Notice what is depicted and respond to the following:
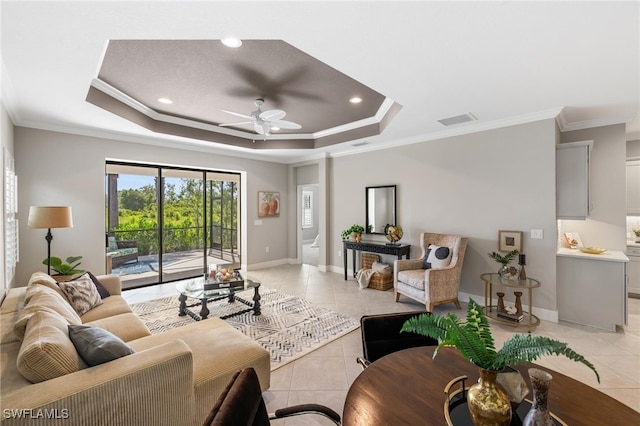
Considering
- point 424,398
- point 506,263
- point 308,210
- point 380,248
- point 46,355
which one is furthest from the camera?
point 308,210

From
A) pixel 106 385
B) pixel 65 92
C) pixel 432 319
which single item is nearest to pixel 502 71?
pixel 432 319

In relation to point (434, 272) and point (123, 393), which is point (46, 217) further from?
point (434, 272)

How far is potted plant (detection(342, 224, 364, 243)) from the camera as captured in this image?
552 centimetres

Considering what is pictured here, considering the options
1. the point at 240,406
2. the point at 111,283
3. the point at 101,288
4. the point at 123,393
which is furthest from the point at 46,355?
the point at 111,283

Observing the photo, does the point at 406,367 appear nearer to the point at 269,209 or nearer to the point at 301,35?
the point at 301,35

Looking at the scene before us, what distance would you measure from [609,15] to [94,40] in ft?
11.4

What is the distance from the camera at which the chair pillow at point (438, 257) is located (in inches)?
160

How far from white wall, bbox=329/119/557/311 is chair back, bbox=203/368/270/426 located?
4.04 m

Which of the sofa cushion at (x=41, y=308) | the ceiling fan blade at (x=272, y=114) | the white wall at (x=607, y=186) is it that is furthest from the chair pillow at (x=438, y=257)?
the sofa cushion at (x=41, y=308)

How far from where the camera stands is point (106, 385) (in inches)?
52.9

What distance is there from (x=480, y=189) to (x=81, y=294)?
16.7 ft

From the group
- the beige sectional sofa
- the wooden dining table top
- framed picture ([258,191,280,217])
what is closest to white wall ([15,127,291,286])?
framed picture ([258,191,280,217])

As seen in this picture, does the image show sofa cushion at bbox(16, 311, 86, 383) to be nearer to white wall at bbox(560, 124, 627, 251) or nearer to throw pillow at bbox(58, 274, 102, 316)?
throw pillow at bbox(58, 274, 102, 316)

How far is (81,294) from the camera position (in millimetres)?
2777
